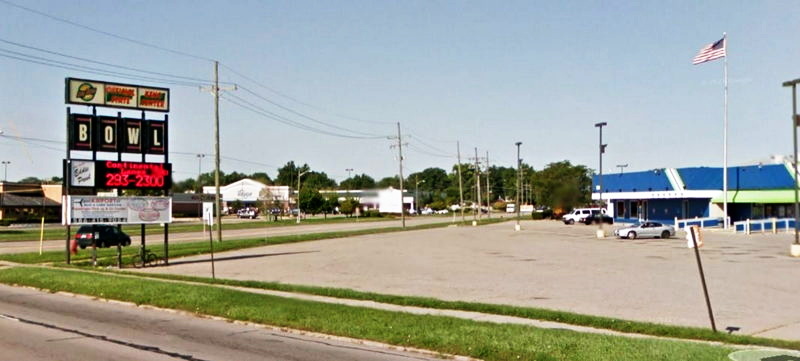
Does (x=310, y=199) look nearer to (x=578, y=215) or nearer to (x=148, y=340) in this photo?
(x=578, y=215)

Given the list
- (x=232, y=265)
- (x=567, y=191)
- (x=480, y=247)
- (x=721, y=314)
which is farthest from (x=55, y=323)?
(x=567, y=191)

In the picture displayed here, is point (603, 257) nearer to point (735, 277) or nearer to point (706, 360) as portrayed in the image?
point (735, 277)

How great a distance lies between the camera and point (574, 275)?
79.5 feet

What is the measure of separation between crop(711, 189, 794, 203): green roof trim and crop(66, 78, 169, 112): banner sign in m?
51.0

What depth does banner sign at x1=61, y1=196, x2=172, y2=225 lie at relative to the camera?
29.5 metres

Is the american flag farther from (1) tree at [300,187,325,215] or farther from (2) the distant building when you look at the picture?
(1) tree at [300,187,325,215]

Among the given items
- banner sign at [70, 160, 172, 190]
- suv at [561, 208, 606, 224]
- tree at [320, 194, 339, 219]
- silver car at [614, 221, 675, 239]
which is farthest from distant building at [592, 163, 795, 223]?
tree at [320, 194, 339, 219]

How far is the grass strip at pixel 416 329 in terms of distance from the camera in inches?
411

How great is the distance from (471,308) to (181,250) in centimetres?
2693

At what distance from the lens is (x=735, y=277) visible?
22969mm

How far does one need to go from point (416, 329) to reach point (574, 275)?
1280 cm

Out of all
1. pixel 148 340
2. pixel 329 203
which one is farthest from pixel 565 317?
pixel 329 203

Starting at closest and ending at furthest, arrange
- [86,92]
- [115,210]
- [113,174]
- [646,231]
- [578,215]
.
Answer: [113,174]
[115,210]
[86,92]
[646,231]
[578,215]

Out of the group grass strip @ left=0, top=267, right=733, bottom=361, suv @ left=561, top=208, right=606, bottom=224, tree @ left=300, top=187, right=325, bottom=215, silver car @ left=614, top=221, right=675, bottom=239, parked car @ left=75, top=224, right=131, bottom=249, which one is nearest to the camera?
grass strip @ left=0, top=267, right=733, bottom=361
